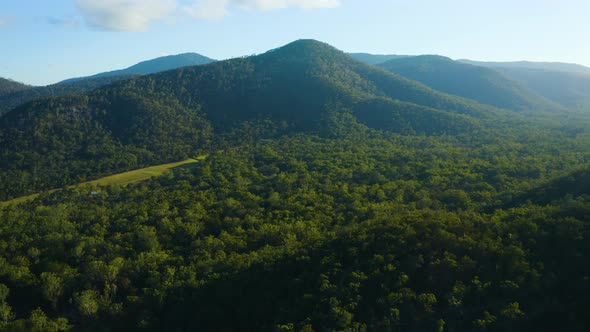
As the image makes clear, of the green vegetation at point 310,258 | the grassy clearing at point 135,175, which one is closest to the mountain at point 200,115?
the grassy clearing at point 135,175

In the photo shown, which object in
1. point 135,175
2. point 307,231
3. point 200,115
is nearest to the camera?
point 307,231

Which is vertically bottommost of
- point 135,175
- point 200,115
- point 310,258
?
point 135,175

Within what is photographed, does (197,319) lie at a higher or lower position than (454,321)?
lower

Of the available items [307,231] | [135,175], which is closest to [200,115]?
[135,175]

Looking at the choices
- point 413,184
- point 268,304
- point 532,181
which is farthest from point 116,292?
point 532,181

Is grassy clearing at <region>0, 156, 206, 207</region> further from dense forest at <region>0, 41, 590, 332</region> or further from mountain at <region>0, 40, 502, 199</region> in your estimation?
dense forest at <region>0, 41, 590, 332</region>

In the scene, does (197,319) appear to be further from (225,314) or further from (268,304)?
(268,304)

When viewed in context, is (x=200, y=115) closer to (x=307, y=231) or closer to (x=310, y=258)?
(x=307, y=231)
